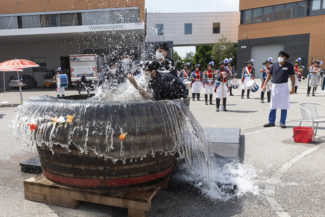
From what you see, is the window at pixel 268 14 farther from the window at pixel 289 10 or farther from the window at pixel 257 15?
the window at pixel 289 10

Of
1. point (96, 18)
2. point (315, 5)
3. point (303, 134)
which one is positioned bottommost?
point (303, 134)

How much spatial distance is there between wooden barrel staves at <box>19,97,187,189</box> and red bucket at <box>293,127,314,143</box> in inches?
133


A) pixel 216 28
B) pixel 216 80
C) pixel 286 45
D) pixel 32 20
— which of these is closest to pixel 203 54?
pixel 216 28

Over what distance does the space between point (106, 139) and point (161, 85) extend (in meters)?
1.17

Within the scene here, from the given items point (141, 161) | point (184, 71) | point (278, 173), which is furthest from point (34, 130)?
point (184, 71)

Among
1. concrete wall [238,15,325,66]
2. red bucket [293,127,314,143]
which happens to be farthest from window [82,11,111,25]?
concrete wall [238,15,325,66]

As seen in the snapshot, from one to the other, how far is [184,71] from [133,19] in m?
8.64

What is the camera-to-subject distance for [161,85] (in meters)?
3.26

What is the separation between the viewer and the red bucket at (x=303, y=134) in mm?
4988

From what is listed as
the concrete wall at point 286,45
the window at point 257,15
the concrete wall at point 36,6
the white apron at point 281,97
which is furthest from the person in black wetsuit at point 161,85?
the window at point 257,15

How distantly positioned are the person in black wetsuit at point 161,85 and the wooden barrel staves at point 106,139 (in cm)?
54

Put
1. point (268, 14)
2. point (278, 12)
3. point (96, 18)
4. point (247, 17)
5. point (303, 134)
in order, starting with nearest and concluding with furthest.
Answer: point (303, 134) < point (96, 18) < point (278, 12) < point (268, 14) < point (247, 17)

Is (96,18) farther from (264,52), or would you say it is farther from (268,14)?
(268,14)

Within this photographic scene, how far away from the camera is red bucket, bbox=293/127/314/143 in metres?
4.99
